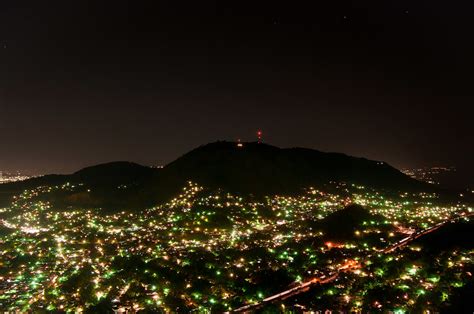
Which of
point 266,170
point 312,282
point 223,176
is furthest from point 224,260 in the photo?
point 266,170

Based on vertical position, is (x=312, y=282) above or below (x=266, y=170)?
below


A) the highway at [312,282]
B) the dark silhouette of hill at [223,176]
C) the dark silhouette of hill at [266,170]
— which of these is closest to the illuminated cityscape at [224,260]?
the highway at [312,282]

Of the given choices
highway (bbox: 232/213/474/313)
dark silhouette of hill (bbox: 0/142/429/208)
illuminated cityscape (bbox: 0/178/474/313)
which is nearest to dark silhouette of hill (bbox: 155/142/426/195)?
dark silhouette of hill (bbox: 0/142/429/208)

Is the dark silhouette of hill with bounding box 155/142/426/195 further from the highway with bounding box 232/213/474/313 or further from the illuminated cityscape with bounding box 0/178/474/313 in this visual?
the highway with bounding box 232/213/474/313

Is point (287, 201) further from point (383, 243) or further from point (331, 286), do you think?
point (331, 286)

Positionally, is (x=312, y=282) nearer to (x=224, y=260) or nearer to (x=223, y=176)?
(x=224, y=260)

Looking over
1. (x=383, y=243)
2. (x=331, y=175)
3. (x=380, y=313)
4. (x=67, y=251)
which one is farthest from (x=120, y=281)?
(x=331, y=175)

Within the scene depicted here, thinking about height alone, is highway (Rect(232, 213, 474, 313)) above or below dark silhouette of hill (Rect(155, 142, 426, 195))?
below

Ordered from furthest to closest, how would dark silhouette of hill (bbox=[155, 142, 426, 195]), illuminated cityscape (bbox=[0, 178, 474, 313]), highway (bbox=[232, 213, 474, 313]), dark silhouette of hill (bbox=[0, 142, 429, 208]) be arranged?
dark silhouette of hill (bbox=[155, 142, 426, 195]) < dark silhouette of hill (bbox=[0, 142, 429, 208]) < illuminated cityscape (bbox=[0, 178, 474, 313]) < highway (bbox=[232, 213, 474, 313])
